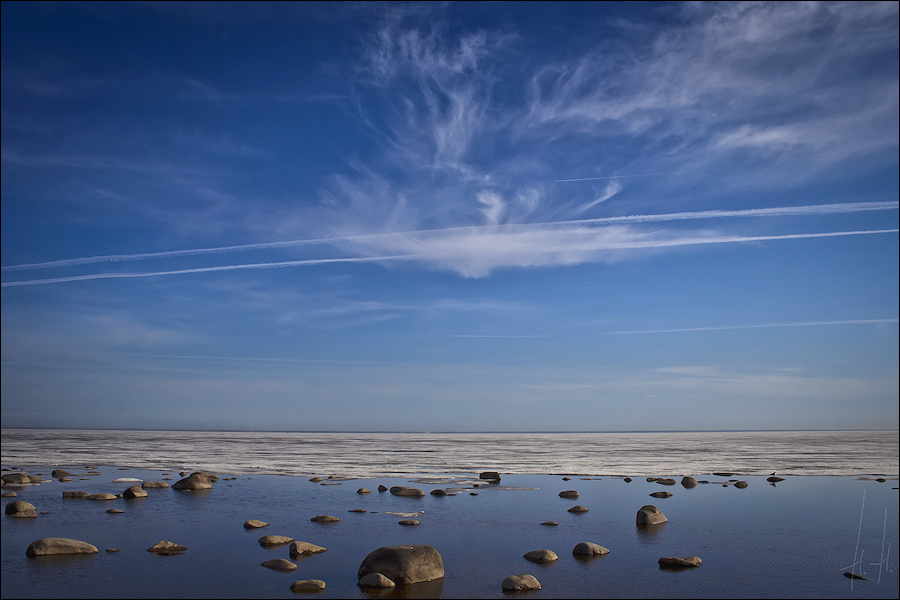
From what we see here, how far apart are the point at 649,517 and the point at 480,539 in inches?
280

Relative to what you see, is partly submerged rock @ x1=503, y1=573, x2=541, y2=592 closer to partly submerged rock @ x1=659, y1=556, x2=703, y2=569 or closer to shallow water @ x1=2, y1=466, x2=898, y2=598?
shallow water @ x1=2, y1=466, x2=898, y2=598

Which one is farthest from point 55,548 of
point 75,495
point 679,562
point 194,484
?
point 679,562

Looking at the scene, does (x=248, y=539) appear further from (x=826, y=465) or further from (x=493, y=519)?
(x=826, y=465)

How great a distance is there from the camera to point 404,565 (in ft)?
47.7

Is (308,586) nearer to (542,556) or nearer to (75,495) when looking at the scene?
(542,556)

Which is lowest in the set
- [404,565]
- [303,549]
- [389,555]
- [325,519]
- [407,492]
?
[407,492]

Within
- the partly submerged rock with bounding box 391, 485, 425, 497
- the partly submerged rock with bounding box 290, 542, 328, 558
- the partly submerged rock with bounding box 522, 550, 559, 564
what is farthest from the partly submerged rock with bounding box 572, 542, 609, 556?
the partly submerged rock with bounding box 391, 485, 425, 497

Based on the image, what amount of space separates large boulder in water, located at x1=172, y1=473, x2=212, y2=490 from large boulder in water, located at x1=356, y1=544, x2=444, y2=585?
1990cm

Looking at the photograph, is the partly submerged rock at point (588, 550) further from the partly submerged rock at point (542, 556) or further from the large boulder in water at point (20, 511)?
the large boulder in water at point (20, 511)

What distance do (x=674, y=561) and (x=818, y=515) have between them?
12072mm

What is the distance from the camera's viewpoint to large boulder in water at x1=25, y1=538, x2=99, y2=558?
54.2 ft

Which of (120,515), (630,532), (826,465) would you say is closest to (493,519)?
(630,532)

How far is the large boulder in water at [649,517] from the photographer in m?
22.0

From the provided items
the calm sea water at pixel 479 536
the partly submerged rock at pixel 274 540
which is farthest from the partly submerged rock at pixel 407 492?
the partly submerged rock at pixel 274 540
